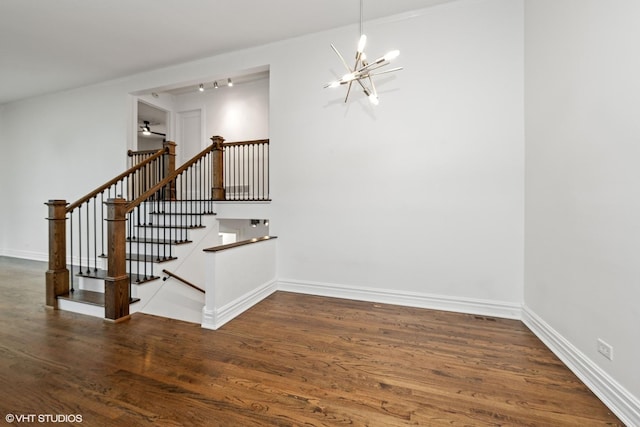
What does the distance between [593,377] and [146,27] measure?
602 centimetres

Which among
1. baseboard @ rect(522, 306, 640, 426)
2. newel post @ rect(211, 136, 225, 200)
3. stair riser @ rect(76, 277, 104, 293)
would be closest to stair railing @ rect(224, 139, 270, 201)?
newel post @ rect(211, 136, 225, 200)

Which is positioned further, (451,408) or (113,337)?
(113,337)

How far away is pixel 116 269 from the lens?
294cm

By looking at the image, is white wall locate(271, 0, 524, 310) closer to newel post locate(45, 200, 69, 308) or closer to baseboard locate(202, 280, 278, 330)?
baseboard locate(202, 280, 278, 330)

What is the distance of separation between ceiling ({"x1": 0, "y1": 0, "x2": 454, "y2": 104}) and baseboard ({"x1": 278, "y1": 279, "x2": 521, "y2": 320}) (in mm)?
3593

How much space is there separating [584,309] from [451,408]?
1310mm

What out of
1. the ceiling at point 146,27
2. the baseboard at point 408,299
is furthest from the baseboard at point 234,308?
the ceiling at point 146,27

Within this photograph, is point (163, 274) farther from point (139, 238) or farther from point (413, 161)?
point (413, 161)

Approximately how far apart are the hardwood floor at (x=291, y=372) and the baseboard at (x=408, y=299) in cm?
19

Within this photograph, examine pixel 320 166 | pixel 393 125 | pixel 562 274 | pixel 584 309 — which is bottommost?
pixel 584 309

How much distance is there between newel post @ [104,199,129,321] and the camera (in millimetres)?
2906

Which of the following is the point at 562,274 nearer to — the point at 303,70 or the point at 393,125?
the point at 393,125

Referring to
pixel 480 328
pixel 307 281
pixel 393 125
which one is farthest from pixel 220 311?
pixel 393 125

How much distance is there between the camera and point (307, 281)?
3.93m
